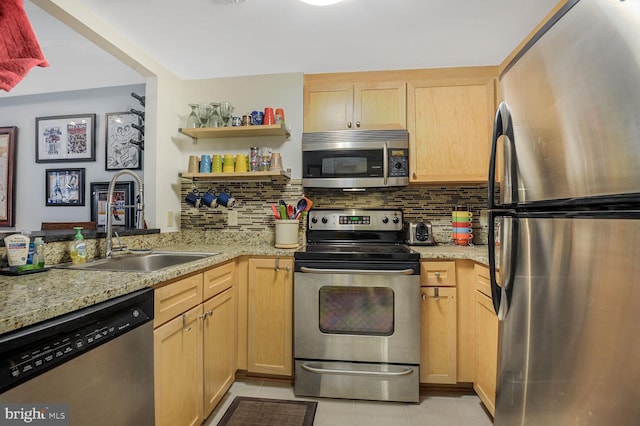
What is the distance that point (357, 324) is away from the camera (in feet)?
5.94

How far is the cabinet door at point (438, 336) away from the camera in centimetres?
182

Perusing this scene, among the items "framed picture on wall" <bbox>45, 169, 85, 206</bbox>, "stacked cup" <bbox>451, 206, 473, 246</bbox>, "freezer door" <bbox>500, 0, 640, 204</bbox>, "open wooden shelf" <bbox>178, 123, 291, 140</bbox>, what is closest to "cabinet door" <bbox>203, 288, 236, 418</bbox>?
"open wooden shelf" <bbox>178, 123, 291, 140</bbox>

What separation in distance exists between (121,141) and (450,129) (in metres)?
2.59

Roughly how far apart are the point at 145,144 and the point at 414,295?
2.10 metres

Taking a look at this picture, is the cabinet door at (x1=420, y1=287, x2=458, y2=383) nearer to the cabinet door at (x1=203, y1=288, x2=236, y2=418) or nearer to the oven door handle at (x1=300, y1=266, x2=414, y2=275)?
the oven door handle at (x1=300, y1=266, x2=414, y2=275)

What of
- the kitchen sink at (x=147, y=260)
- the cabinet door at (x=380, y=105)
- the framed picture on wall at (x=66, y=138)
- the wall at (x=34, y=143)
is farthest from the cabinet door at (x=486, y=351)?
the framed picture on wall at (x=66, y=138)

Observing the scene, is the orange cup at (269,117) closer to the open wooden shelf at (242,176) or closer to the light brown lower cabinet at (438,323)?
the open wooden shelf at (242,176)

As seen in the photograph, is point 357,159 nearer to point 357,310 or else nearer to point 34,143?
point 357,310

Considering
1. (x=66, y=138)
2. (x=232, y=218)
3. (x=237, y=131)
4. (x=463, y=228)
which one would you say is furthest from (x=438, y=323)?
(x=66, y=138)

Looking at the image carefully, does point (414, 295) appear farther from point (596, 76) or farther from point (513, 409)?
point (596, 76)

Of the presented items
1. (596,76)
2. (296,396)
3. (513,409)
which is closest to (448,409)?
(296,396)

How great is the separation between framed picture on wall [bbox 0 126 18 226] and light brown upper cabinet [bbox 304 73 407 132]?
8.43 feet

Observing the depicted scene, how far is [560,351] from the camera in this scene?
0.65m

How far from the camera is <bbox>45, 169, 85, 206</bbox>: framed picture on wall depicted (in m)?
2.51
